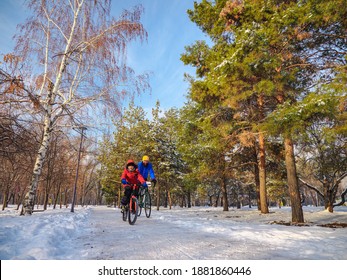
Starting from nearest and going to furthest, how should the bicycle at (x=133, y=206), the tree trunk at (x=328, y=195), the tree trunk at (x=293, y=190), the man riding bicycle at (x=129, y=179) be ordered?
the bicycle at (x=133, y=206)
the man riding bicycle at (x=129, y=179)
the tree trunk at (x=293, y=190)
the tree trunk at (x=328, y=195)

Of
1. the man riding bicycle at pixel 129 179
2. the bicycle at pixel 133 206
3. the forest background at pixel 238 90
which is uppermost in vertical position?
the forest background at pixel 238 90

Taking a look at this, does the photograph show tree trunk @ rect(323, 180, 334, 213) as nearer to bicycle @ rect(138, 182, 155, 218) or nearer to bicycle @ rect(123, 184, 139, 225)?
bicycle @ rect(138, 182, 155, 218)

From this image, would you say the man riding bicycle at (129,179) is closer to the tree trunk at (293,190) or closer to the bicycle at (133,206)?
the bicycle at (133,206)

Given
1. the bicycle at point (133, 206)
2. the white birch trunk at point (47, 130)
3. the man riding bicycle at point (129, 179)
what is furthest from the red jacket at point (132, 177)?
the white birch trunk at point (47, 130)

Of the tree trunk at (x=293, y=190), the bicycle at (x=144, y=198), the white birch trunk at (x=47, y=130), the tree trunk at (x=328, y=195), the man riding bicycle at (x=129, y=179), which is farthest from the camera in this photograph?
the tree trunk at (x=328, y=195)

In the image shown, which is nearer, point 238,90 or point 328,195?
point 238,90

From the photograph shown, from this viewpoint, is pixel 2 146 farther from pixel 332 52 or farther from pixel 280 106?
pixel 332 52

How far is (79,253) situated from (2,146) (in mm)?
5741

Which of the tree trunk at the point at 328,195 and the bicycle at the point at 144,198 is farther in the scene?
the tree trunk at the point at 328,195

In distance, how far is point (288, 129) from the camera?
713 centimetres

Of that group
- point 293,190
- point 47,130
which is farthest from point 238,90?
point 47,130

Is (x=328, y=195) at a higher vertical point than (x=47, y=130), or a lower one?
lower

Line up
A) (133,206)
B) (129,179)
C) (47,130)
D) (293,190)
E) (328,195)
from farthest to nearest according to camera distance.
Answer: (328,195) < (47,130) < (293,190) < (129,179) < (133,206)

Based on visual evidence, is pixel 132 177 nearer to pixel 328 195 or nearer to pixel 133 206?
pixel 133 206
